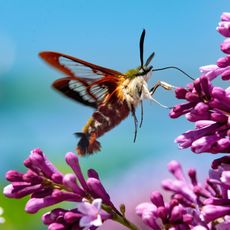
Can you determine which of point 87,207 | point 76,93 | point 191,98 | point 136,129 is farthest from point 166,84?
point 87,207

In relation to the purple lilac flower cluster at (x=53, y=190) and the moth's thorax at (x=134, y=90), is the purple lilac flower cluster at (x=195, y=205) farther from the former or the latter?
the moth's thorax at (x=134, y=90)

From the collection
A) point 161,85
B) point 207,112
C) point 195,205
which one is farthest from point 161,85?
point 195,205

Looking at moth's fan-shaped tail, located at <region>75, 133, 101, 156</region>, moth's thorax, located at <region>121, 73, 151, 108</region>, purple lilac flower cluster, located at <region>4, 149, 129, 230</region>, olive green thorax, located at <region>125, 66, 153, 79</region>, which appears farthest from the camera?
olive green thorax, located at <region>125, 66, 153, 79</region>

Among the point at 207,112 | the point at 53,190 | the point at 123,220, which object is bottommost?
the point at 123,220

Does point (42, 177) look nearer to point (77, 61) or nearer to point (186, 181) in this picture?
point (186, 181)

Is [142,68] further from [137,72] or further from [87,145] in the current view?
[87,145]

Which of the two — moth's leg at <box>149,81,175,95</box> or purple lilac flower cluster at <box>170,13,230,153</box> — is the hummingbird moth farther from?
purple lilac flower cluster at <box>170,13,230,153</box>

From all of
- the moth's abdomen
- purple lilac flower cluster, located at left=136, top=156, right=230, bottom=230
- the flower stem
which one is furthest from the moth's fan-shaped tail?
purple lilac flower cluster, located at left=136, top=156, right=230, bottom=230

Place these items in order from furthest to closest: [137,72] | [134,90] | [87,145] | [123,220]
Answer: [137,72], [134,90], [87,145], [123,220]
